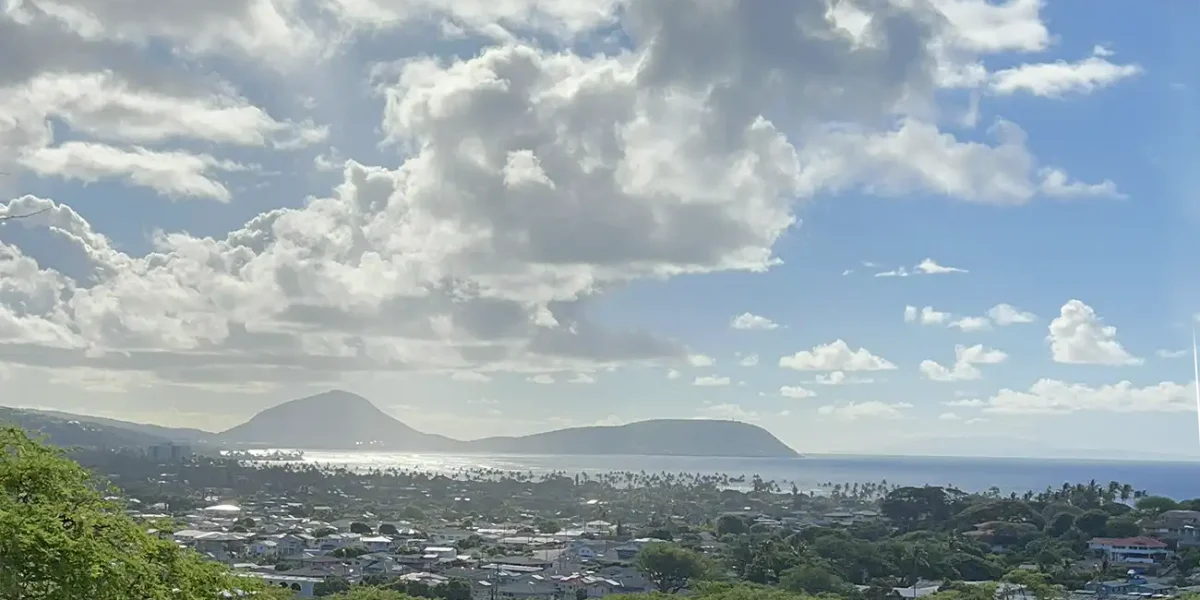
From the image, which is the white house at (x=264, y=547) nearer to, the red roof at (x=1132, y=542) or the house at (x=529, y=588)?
the house at (x=529, y=588)

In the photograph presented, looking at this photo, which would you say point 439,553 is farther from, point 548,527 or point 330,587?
point 548,527

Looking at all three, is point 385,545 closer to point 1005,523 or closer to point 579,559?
point 579,559

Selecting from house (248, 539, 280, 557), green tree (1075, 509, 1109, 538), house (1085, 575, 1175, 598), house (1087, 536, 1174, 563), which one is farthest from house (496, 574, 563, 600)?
green tree (1075, 509, 1109, 538)

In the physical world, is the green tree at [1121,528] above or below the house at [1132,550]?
above

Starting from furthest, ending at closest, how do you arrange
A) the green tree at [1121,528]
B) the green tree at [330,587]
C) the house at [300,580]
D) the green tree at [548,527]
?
the green tree at [548,527], the green tree at [1121,528], the house at [300,580], the green tree at [330,587]

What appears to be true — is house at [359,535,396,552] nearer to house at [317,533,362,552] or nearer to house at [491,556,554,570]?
house at [317,533,362,552]

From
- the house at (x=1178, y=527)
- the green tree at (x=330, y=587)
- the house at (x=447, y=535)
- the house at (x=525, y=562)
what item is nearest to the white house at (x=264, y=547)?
the house at (x=447, y=535)
